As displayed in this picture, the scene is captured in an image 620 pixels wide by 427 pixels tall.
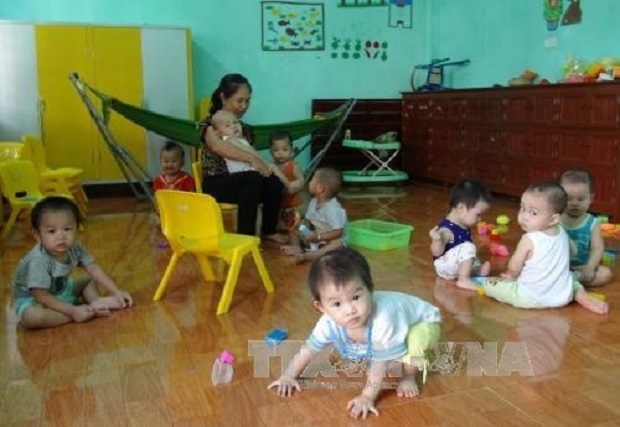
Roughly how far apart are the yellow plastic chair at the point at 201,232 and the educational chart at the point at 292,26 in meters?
3.77

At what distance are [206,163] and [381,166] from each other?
2.79 meters

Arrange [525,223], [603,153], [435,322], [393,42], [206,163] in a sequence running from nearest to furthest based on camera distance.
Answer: [435,322]
[525,223]
[206,163]
[603,153]
[393,42]

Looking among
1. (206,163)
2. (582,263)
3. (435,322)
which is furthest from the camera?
(206,163)

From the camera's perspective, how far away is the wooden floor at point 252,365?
56.4 inches

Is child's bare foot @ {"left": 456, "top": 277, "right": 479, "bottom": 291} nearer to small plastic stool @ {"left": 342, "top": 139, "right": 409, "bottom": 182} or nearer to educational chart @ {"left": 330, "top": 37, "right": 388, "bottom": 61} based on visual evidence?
small plastic stool @ {"left": 342, "top": 139, "right": 409, "bottom": 182}

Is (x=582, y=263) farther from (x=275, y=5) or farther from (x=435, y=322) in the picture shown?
(x=275, y=5)

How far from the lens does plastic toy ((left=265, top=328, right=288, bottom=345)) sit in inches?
72.8

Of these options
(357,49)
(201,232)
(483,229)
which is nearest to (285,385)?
(201,232)

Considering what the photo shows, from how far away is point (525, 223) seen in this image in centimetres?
214

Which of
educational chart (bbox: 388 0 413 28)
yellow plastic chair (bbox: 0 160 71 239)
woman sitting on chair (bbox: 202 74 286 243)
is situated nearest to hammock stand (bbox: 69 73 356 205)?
yellow plastic chair (bbox: 0 160 71 239)

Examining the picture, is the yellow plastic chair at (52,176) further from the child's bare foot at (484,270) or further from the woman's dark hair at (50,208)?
the child's bare foot at (484,270)

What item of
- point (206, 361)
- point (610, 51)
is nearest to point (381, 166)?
point (610, 51)

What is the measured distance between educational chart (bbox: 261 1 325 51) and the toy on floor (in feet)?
14.7

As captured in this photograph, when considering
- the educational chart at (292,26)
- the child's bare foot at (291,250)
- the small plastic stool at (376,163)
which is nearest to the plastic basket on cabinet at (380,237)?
the child's bare foot at (291,250)
